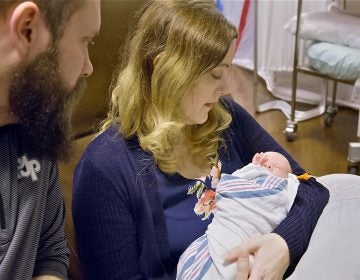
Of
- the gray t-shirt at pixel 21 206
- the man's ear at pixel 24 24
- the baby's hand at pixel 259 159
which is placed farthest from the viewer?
the baby's hand at pixel 259 159

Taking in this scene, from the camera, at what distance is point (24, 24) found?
0.83m

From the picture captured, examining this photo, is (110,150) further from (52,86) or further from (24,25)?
(24,25)

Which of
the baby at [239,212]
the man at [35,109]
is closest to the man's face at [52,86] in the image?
the man at [35,109]

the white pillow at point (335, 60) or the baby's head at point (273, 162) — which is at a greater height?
the baby's head at point (273, 162)

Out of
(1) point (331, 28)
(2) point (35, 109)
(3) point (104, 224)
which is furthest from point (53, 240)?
Result: (1) point (331, 28)

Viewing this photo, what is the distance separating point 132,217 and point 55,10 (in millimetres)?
525

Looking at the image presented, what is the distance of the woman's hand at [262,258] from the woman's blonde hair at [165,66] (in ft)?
0.79

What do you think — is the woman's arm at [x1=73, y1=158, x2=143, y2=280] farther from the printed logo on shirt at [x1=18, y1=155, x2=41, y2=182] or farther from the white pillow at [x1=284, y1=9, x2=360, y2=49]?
the white pillow at [x1=284, y1=9, x2=360, y2=49]

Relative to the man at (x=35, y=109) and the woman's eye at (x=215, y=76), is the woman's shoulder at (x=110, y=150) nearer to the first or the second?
the man at (x=35, y=109)

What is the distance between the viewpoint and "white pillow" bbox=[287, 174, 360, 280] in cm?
113

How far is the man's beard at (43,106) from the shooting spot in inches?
34.4

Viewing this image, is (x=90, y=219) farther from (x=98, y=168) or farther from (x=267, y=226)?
(x=267, y=226)

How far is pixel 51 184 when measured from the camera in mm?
1109

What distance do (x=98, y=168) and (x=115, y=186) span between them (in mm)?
53
